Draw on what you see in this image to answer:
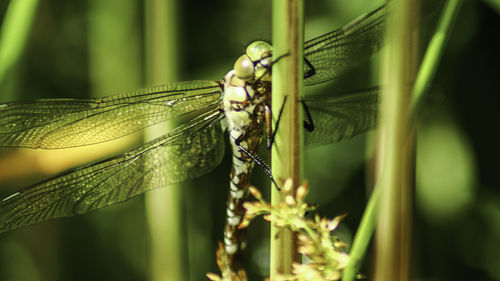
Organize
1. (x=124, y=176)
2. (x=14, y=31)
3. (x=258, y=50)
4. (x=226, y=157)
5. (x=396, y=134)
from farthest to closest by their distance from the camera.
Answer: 1. (x=226, y=157)
2. (x=124, y=176)
3. (x=14, y=31)
4. (x=258, y=50)
5. (x=396, y=134)

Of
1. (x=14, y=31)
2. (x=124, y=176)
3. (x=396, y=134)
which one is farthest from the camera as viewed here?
(x=124, y=176)

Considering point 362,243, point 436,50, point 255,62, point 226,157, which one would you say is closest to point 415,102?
point 436,50

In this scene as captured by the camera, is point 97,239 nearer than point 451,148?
No

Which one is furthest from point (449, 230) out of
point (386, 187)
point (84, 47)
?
point (84, 47)

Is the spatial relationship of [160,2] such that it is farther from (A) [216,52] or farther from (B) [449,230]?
(B) [449,230]

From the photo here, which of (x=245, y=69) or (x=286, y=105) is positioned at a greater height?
(x=245, y=69)

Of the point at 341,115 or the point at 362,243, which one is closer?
the point at 362,243

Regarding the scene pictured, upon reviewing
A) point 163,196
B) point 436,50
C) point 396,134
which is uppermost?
point 436,50

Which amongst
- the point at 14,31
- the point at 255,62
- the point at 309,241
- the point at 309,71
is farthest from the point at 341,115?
the point at 14,31

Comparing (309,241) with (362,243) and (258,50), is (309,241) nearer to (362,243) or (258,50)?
(362,243)
